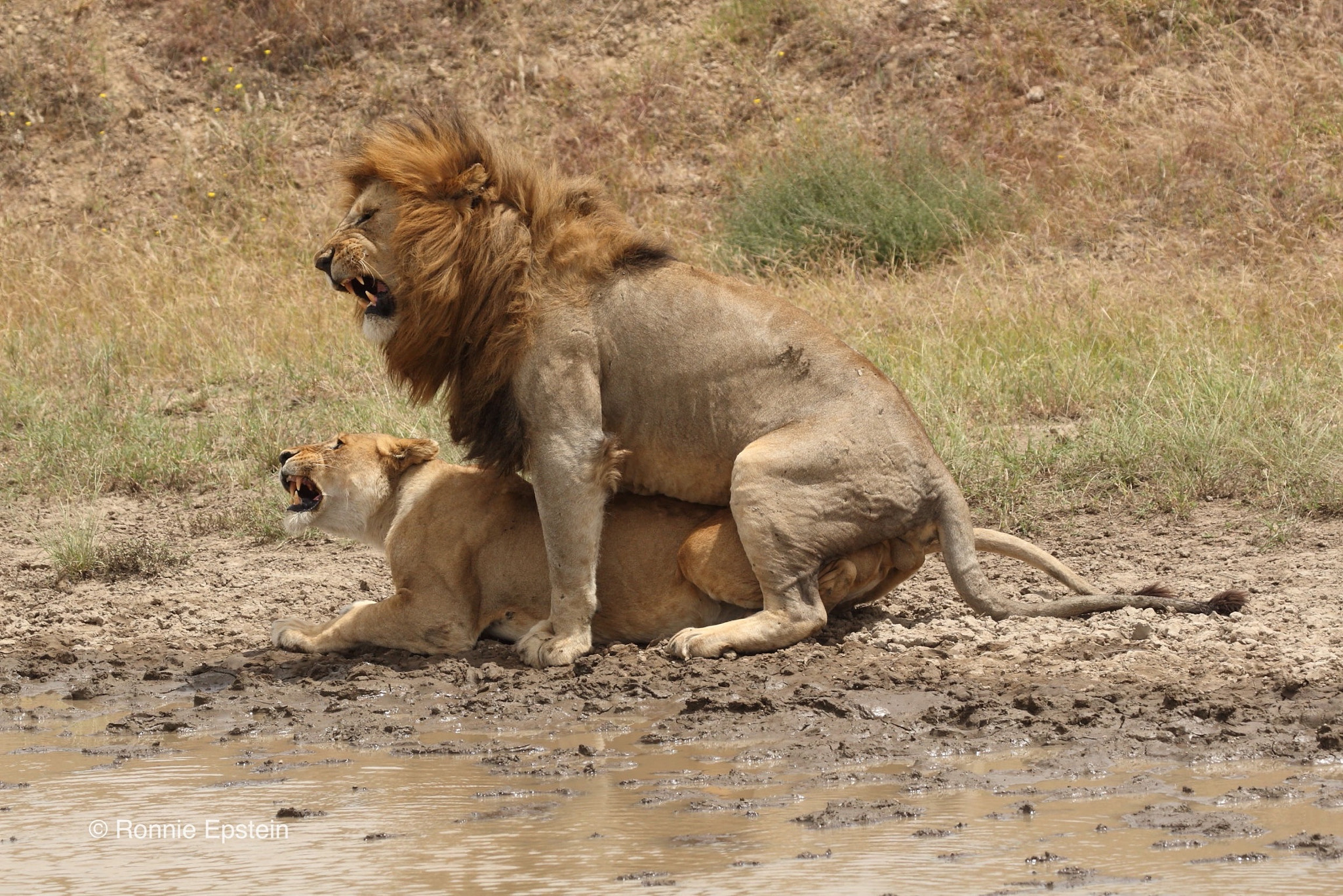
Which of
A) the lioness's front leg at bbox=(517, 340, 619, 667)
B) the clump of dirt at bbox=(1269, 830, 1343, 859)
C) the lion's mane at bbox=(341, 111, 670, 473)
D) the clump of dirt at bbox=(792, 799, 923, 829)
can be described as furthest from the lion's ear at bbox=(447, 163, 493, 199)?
the clump of dirt at bbox=(1269, 830, 1343, 859)

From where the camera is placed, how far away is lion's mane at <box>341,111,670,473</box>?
5.62 m

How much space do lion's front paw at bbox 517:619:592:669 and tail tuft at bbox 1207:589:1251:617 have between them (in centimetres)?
215

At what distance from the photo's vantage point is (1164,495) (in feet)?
23.9

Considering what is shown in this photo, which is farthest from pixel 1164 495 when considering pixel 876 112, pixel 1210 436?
pixel 876 112

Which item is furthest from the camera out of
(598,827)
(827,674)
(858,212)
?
(858,212)

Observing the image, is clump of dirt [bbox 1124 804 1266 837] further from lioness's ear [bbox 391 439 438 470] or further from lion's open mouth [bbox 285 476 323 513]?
lion's open mouth [bbox 285 476 323 513]

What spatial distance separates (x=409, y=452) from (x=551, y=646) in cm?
103

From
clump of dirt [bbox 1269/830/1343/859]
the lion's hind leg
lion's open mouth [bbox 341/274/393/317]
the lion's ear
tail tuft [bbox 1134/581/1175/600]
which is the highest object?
the lion's ear

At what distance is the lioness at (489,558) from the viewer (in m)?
5.74

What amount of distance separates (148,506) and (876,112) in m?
9.50

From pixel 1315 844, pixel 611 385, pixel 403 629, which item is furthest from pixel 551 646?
pixel 1315 844

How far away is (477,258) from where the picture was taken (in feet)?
18.5

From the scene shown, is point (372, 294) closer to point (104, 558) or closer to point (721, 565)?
point (721, 565)

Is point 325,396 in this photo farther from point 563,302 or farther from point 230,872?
point 230,872
